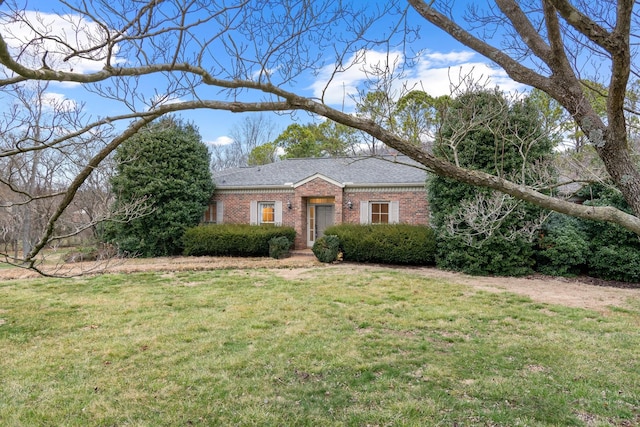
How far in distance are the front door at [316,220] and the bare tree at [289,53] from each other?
1232 cm

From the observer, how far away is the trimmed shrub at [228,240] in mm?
14023

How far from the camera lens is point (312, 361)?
14.3 feet

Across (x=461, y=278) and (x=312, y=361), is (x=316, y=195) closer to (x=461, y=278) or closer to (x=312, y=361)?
(x=461, y=278)

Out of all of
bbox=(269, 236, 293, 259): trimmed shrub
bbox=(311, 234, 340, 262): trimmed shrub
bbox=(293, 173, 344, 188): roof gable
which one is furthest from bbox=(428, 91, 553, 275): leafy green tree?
bbox=(269, 236, 293, 259): trimmed shrub

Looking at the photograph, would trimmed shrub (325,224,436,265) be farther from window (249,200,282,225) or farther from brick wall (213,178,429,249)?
window (249,200,282,225)

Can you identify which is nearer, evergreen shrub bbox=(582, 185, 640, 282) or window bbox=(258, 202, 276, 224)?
evergreen shrub bbox=(582, 185, 640, 282)

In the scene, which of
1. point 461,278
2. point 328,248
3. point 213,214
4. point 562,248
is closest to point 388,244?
point 328,248

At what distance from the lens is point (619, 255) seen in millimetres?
10008

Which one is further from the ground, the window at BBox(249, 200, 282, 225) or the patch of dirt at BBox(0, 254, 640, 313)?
the window at BBox(249, 200, 282, 225)

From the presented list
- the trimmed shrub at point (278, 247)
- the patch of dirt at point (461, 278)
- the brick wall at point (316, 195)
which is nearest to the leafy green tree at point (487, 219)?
the patch of dirt at point (461, 278)

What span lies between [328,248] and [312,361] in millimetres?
8210

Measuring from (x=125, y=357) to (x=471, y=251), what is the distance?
9295mm

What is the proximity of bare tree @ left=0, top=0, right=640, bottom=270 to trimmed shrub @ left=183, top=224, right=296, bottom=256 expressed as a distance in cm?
1050

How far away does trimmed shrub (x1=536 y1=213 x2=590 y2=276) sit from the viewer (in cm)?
1030
